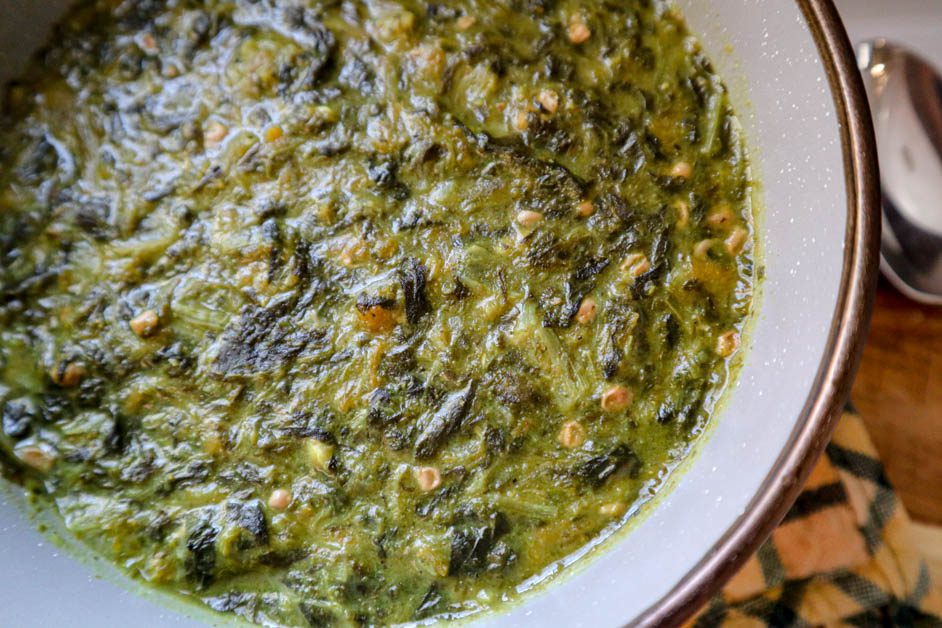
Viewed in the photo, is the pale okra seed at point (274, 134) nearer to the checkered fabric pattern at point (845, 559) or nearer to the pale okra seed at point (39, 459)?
the pale okra seed at point (39, 459)

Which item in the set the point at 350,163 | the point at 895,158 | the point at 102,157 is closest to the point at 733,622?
the point at 895,158

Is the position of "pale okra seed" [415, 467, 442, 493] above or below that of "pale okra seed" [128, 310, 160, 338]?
below

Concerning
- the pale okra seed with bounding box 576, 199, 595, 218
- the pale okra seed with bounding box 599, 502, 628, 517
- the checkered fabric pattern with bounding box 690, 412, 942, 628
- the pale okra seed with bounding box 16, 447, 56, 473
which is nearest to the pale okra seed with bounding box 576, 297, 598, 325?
the pale okra seed with bounding box 576, 199, 595, 218

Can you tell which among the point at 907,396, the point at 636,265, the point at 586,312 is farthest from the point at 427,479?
the point at 907,396

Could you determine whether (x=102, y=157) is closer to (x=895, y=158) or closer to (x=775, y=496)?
(x=775, y=496)

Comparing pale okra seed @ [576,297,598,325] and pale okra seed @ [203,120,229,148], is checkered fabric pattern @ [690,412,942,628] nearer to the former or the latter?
pale okra seed @ [576,297,598,325]

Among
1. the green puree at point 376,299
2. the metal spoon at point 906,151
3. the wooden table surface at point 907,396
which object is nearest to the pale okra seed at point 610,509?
the green puree at point 376,299
